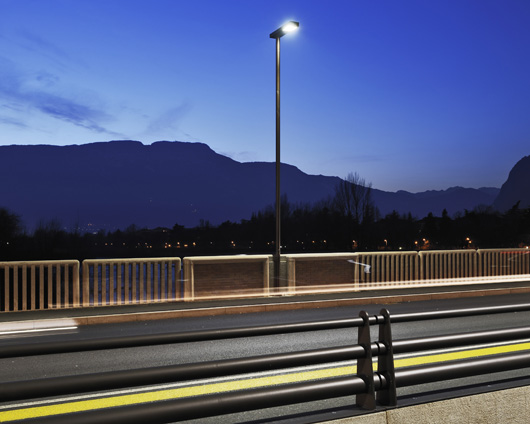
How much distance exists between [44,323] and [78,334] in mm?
1490

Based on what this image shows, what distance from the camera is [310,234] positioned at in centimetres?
13475

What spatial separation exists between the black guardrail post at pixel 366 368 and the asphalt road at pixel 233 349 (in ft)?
0.50

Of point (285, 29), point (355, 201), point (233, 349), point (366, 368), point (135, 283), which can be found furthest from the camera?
point (355, 201)

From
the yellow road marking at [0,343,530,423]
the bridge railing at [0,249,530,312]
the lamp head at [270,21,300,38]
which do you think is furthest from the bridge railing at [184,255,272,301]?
the yellow road marking at [0,343,530,423]

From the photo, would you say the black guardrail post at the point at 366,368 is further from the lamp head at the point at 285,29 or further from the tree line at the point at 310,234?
the tree line at the point at 310,234

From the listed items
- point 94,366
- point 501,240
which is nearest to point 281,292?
point 94,366

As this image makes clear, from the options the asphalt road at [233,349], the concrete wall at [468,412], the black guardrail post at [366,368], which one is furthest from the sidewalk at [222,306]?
the concrete wall at [468,412]

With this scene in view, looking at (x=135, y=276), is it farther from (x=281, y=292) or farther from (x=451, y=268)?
(x=451, y=268)

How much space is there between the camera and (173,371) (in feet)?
12.5

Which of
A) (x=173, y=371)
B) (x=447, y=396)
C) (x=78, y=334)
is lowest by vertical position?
(x=78, y=334)

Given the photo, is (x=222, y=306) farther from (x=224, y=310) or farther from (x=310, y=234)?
(x=310, y=234)

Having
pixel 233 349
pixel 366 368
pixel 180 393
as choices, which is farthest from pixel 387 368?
pixel 233 349

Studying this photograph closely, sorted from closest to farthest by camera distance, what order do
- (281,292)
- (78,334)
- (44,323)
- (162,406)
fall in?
1. (162,406)
2. (78,334)
3. (44,323)
4. (281,292)

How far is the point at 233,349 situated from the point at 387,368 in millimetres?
5527
